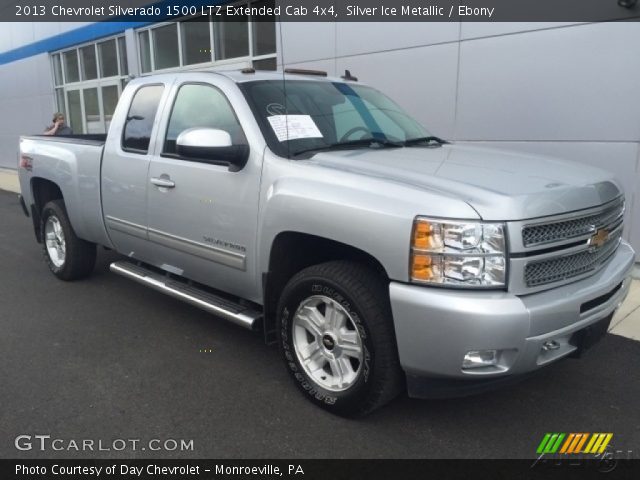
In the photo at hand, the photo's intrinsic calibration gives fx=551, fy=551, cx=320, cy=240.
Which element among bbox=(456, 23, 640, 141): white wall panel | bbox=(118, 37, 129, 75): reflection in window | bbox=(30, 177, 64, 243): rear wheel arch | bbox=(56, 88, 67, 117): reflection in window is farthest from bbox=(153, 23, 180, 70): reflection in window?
bbox=(456, 23, 640, 141): white wall panel

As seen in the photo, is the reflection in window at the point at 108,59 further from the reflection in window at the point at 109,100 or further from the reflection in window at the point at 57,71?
the reflection in window at the point at 57,71

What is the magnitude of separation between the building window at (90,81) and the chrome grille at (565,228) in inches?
532

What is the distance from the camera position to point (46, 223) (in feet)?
18.7

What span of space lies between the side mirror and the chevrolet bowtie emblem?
6.57 feet

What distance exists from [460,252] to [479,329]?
352 mm

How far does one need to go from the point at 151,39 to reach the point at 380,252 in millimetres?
12272

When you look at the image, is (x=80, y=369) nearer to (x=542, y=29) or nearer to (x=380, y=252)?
(x=380, y=252)

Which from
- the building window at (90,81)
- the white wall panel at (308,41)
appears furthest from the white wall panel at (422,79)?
the building window at (90,81)

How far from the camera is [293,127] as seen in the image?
347 cm

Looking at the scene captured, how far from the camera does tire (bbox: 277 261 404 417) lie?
2.76 metres

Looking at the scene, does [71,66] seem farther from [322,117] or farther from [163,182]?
[322,117]

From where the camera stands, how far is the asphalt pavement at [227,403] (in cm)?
285

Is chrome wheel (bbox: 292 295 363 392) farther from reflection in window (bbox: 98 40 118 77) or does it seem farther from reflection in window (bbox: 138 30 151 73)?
reflection in window (bbox: 98 40 118 77)
